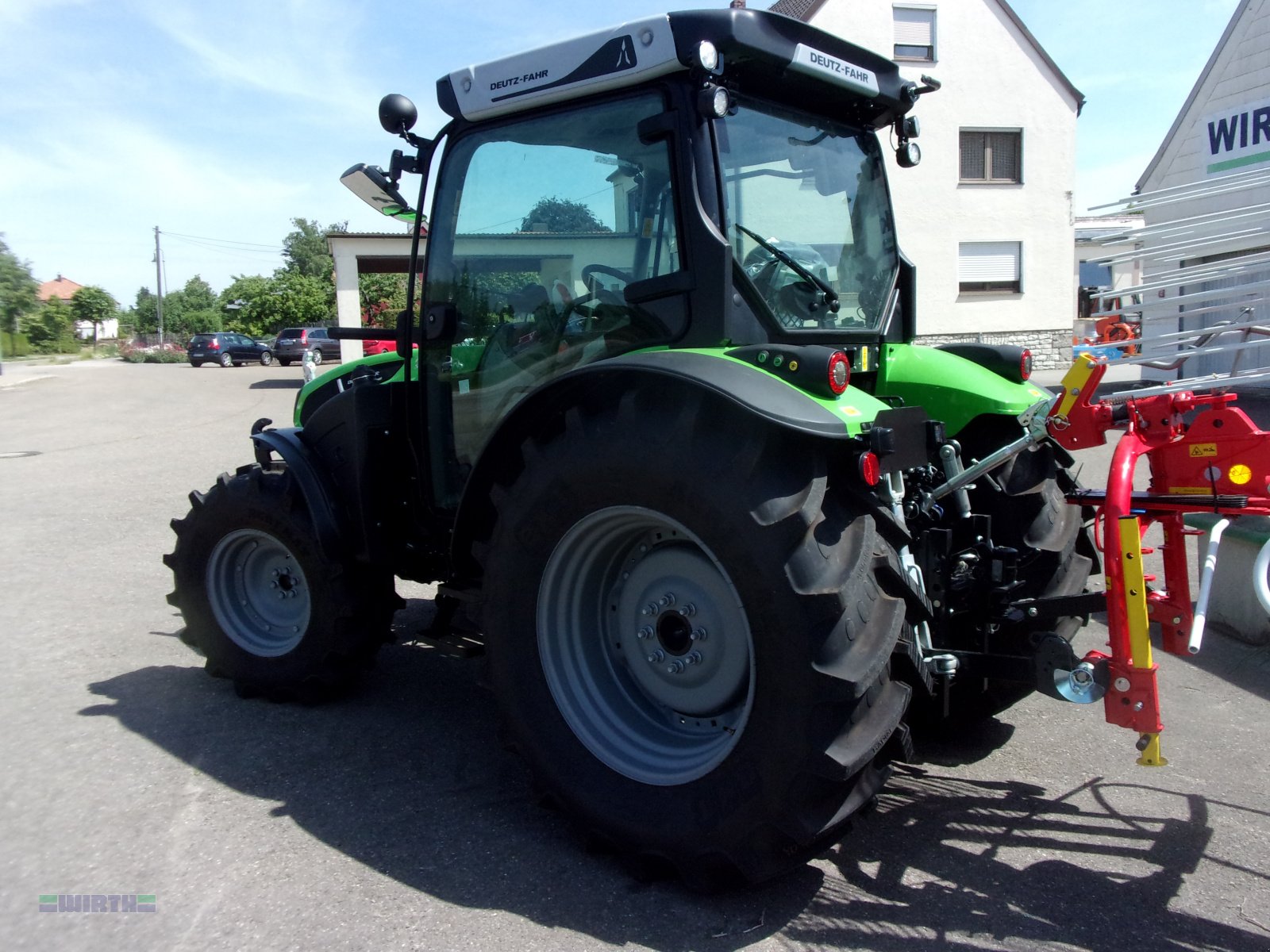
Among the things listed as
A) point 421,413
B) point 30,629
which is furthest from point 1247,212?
point 30,629

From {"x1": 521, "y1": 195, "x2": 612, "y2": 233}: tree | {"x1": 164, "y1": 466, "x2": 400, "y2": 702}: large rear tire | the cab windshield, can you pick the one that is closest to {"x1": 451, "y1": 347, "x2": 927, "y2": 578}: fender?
the cab windshield

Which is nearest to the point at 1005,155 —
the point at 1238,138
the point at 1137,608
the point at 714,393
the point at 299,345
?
the point at 1238,138

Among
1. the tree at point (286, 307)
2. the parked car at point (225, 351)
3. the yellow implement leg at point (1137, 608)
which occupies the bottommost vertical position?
the yellow implement leg at point (1137, 608)

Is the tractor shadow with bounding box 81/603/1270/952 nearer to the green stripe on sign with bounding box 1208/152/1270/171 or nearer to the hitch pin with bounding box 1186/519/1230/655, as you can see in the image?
the hitch pin with bounding box 1186/519/1230/655

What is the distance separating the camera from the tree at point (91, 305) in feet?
229

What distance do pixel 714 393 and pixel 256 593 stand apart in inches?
111

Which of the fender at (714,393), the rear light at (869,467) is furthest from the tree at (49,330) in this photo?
the rear light at (869,467)

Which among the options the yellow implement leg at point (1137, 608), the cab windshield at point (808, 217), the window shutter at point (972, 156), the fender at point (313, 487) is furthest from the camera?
the window shutter at point (972, 156)

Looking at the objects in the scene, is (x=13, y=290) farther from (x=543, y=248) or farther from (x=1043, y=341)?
(x=543, y=248)

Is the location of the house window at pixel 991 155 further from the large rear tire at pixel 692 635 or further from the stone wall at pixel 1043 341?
the large rear tire at pixel 692 635

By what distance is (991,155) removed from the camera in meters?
21.5

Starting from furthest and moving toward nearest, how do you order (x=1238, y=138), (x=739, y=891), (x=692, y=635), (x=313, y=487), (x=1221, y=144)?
1. (x=1221, y=144)
2. (x=1238, y=138)
3. (x=313, y=487)
4. (x=692, y=635)
5. (x=739, y=891)

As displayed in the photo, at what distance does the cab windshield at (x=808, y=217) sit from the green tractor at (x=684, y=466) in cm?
1

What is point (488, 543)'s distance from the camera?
3209 mm
